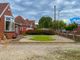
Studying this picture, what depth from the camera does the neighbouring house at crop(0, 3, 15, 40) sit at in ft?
113

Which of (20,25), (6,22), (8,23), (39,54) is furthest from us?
(20,25)

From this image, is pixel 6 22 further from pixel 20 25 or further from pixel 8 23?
pixel 20 25

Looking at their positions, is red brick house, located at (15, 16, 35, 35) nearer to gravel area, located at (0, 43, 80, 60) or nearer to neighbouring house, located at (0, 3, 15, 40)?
neighbouring house, located at (0, 3, 15, 40)

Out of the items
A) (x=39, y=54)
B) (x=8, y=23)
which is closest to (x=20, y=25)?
(x=8, y=23)

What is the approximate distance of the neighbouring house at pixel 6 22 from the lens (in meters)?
34.5

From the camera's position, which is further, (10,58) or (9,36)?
(9,36)

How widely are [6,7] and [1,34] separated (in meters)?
4.76

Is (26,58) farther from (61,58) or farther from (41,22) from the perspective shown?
(41,22)

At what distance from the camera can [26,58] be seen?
550 inches

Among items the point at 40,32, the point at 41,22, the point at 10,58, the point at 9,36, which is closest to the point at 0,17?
the point at 9,36

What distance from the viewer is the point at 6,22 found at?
118 feet

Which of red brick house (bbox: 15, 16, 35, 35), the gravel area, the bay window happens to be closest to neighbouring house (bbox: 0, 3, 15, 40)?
the bay window

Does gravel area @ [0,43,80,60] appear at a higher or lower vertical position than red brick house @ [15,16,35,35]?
lower

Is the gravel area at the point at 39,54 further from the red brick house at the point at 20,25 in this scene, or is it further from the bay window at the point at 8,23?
the red brick house at the point at 20,25
